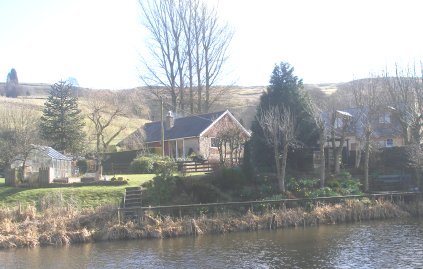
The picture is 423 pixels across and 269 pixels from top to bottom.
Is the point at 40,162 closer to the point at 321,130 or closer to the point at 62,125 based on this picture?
the point at 62,125

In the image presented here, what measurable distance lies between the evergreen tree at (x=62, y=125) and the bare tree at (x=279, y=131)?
2182 centimetres

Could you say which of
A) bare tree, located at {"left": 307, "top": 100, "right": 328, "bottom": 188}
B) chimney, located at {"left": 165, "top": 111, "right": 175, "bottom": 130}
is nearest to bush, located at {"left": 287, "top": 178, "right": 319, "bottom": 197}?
bare tree, located at {"left": 307, "top": 100, "right": 328, "bottom": 188}

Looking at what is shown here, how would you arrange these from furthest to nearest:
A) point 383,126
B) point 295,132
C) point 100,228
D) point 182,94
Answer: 1. point 182,94
2. point 383,126
3. point 295,132
4. point 100,228

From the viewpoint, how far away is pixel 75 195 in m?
31.1

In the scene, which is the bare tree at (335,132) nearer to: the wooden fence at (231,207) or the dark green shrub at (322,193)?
the dark green shrub at (322,193)

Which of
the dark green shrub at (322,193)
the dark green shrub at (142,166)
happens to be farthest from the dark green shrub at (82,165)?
the dark green shrub at (322,193)

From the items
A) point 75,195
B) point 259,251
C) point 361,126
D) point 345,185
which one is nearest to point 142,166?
point 75,195

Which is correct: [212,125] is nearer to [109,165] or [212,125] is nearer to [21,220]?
[109,165]

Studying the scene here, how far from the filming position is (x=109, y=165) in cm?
5000

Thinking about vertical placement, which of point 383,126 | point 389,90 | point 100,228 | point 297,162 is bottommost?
point 100,228

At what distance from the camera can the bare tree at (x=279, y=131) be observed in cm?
3172

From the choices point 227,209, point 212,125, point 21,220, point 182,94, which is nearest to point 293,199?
point 227,209

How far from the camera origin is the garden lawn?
30.3 meters

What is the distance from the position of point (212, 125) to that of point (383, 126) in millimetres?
17446
